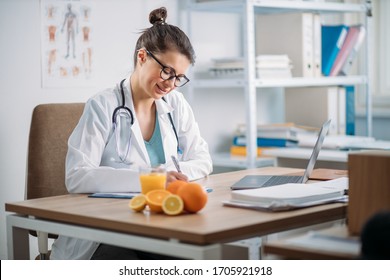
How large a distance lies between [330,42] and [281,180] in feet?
5.80

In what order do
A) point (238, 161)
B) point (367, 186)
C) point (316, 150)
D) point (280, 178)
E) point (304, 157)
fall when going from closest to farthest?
point (367, 186)
point (316, 150)
point (280, 178)
point (304, 157)
point (238, 161)

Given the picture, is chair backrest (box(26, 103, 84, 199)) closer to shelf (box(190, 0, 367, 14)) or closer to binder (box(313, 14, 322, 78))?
shelf (box(190, 0, 367, 14))

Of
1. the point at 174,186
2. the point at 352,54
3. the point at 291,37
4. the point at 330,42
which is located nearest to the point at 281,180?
the point at 174,186

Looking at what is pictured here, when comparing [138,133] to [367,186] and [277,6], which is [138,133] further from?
[277,6]

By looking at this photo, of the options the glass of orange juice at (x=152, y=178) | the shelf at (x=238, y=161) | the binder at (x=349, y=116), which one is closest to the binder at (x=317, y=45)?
the binder at (x=349, y=116)

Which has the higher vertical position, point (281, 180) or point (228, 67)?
point (228, 67)

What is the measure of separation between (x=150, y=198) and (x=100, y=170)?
40 cm

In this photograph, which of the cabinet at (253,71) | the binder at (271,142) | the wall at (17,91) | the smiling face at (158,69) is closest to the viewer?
the smiling face at (158,69)

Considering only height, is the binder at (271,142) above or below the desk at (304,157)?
above

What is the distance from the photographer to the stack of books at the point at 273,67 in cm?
355

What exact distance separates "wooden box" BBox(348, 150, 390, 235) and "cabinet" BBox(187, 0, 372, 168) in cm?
183

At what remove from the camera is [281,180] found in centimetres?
236

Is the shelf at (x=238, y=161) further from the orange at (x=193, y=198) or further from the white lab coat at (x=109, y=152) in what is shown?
the orange at (x=193, y=198)
